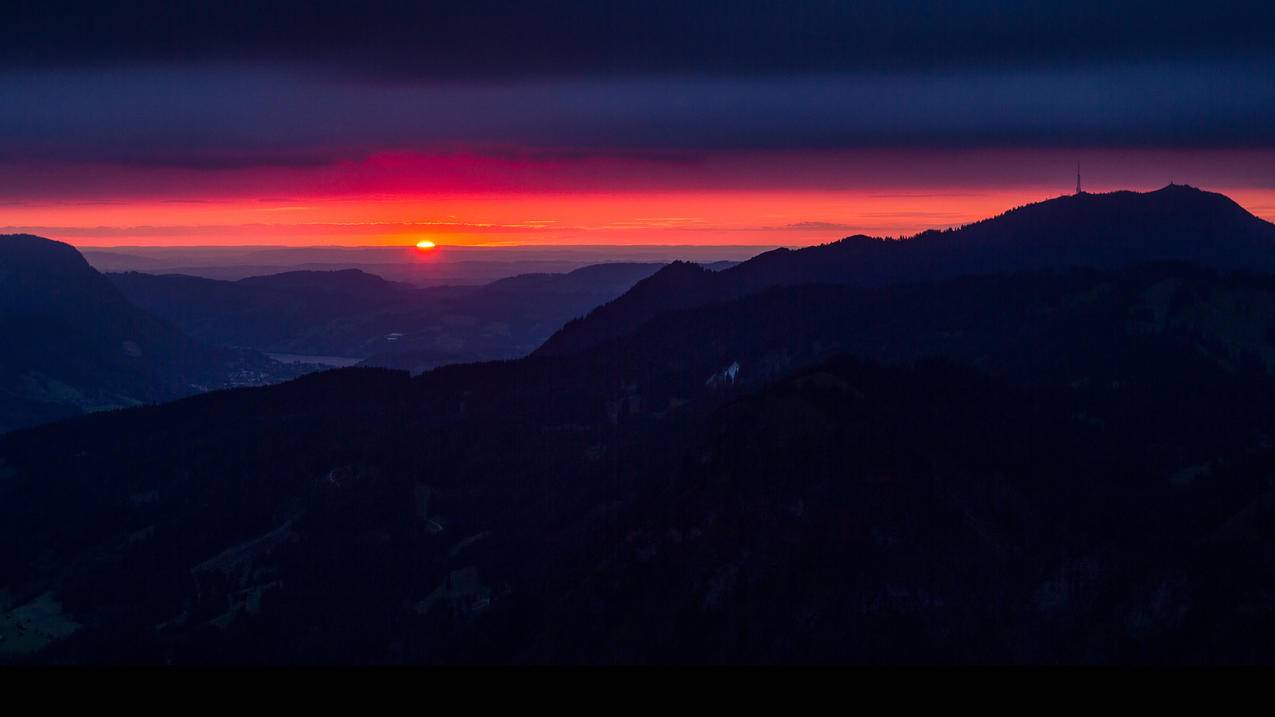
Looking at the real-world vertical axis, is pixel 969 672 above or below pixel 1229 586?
above

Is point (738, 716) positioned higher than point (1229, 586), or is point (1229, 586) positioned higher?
point (738, 716)

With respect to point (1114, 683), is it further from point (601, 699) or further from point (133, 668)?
point (133, 668)

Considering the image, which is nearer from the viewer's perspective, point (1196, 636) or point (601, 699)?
point (601, 699)

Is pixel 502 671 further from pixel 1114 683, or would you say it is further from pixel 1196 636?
pixel 1196 636

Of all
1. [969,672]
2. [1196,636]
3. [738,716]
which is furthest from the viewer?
[1196,636]

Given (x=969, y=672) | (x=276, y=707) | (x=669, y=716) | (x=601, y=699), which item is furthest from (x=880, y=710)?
(x=276, y=707)

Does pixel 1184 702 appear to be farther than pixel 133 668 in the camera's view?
No

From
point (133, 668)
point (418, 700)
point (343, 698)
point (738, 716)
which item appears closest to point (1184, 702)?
point (738, 716)

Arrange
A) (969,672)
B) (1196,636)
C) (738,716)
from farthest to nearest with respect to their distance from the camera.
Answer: (1196,636) < (969,672) < (738,716)

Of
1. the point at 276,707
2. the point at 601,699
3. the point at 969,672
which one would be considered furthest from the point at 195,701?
the point at 969,672
